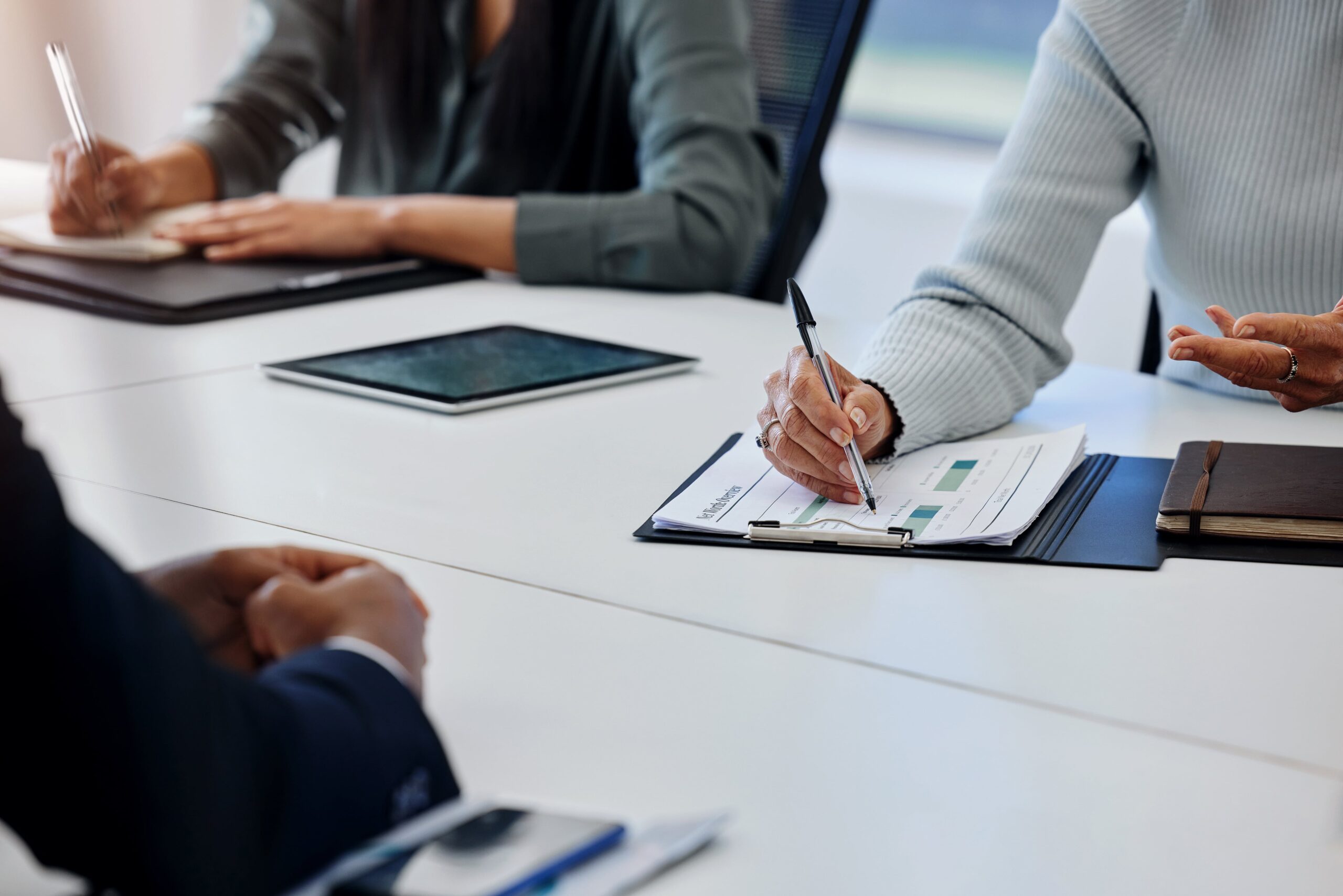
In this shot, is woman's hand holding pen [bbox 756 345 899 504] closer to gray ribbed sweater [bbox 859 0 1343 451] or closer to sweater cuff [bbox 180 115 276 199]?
gray ribbed sweater [bbox 859 0 1343 451]

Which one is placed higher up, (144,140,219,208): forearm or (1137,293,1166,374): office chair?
(144,140,219,208): forearm

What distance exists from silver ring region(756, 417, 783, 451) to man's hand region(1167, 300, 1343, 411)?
26 centimetres

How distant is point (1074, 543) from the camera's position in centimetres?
72

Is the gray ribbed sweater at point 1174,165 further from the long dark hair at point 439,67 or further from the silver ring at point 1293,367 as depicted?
the long dark hair at point 439,67

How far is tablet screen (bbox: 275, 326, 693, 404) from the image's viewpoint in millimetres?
999

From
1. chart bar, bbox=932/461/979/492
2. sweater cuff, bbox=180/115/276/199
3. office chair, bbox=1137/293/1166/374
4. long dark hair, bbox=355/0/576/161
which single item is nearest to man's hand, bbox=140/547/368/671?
chart bar, bbox=932/461/979/492

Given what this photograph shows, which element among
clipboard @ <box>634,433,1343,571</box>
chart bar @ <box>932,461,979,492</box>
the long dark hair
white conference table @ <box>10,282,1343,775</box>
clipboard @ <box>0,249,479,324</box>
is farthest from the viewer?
the long dark hair

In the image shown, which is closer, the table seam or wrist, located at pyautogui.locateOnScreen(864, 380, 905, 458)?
the table seam

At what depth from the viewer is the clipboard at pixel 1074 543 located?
70cm

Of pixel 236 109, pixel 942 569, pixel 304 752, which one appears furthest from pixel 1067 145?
pixel 236 109

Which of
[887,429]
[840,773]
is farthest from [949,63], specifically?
[840,773]

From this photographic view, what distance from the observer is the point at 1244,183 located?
1084 mm

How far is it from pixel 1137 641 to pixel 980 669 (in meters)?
0.09

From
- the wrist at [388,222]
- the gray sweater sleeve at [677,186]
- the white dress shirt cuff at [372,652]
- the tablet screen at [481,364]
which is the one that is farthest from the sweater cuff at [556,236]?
the white dress shirt cuff at [372,652]
